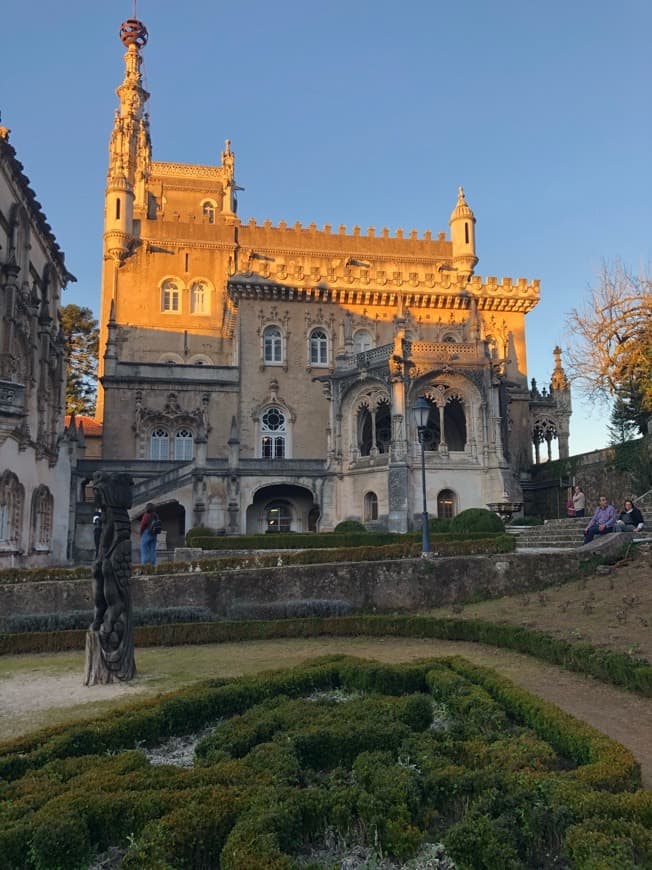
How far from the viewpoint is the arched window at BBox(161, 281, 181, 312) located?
47700 mm

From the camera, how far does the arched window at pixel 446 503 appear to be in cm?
3475

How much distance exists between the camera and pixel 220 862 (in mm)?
4336

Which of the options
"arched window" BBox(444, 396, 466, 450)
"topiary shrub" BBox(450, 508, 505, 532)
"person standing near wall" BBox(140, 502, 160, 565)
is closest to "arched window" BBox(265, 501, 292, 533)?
"arched window" BBox(444, 396, 466, 450)

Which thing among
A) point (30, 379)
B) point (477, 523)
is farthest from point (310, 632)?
point (30, 379)

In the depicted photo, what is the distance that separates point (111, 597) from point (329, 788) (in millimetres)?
6057

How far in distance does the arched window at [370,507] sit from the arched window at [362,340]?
35.8 feet

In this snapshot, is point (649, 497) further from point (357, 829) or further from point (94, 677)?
point (357, 829)

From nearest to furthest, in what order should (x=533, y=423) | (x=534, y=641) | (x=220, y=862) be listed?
(x=220, y=862)
(x=534, y=641)
(x=533, y=423)

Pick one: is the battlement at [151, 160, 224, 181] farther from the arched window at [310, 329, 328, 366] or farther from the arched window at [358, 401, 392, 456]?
the arched window at [358, 401, 392, 456]

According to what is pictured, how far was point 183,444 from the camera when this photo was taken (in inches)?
1596

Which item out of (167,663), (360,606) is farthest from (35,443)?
(167,663)

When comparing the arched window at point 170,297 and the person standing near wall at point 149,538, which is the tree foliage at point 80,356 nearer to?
the arched window at point 170,297

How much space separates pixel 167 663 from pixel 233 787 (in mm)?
7404

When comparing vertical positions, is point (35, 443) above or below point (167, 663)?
above
